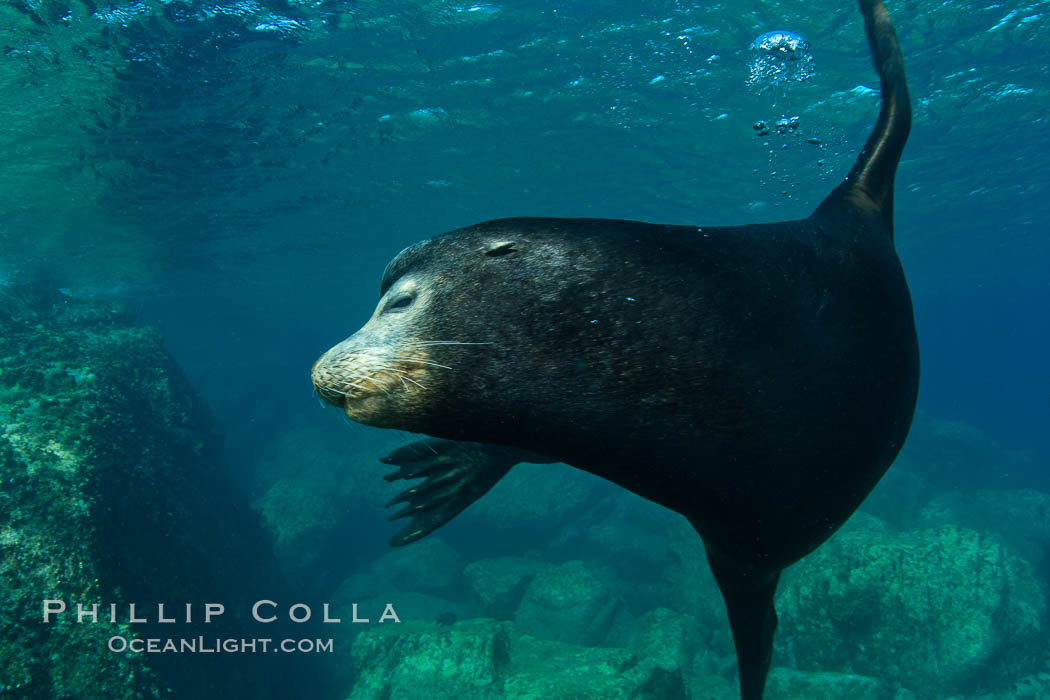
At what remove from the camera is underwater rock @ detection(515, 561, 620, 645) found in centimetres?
1078

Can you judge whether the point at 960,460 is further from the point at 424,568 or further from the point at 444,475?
the point at 444,475

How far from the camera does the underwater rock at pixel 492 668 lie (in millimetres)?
6703

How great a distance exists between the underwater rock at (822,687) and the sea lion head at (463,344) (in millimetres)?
7778

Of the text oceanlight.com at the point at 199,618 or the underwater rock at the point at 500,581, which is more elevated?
the text oceanlight.com at the point at 199,618

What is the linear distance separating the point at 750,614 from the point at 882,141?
7.73 ft

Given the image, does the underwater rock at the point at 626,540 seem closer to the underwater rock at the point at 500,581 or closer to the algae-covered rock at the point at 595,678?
the underwater rock at the point at 500,581

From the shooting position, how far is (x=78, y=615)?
18.1ft

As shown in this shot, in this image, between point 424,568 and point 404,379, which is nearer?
point 404,379

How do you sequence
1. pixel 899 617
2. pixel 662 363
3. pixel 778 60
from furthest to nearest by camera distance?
1. pixel 778 60
2. pixel 899 617
3. pixel 662 363

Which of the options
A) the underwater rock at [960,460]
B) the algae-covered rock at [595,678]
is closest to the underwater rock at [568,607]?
the algae-covered rock at [595,678]

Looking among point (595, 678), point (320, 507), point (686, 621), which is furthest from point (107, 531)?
point (320, 507)

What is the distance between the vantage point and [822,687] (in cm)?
721

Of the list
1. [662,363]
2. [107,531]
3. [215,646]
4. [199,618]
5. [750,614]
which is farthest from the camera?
[215,646]

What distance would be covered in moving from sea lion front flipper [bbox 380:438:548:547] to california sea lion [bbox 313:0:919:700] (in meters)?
1.88
